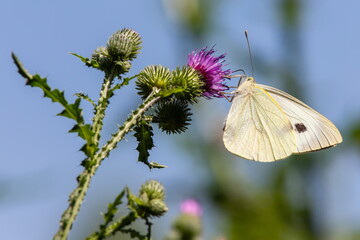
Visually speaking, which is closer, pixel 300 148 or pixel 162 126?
pixel 162 126

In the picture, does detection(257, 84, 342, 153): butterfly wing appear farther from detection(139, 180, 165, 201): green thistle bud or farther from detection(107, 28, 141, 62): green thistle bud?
detection(139, 180, 165, 201): green thistle bud

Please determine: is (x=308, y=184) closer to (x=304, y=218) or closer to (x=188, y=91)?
(x=304, y=218)

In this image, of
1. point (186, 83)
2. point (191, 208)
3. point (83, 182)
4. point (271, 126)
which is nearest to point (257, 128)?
point (271, 126)

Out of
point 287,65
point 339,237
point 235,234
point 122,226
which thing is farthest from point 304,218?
point 122,226

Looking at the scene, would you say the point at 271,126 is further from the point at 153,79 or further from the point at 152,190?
the point at 152,190

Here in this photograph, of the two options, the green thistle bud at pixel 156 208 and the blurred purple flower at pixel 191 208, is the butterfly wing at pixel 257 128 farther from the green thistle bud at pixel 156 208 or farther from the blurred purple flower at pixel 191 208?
the green thistle bud at pixel 156 208

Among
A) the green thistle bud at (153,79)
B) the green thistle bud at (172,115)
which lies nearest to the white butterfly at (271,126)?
the green thistle bud at (172,115)
